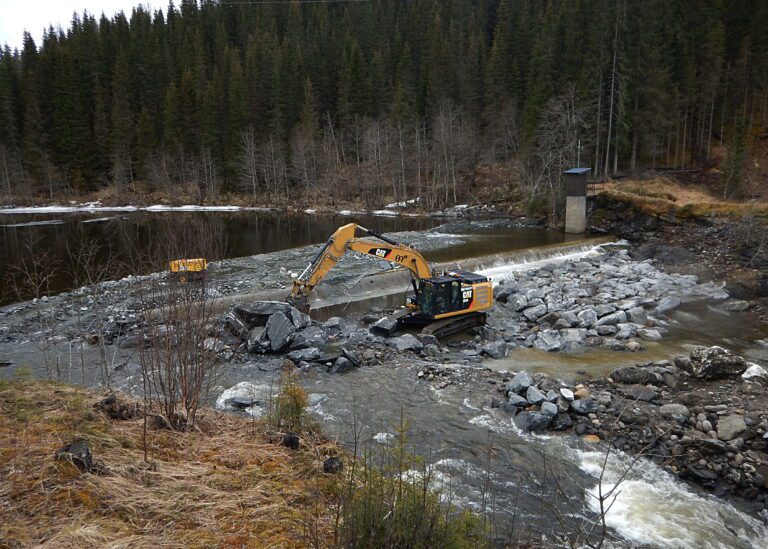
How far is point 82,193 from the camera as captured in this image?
67.4m

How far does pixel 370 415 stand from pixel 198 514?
5.95m

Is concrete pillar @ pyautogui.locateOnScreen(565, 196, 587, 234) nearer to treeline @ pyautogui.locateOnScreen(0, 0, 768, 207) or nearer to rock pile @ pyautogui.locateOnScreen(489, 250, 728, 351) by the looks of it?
treeline @ pyautogui.locateOnScreen(0, 0, 768, 207)

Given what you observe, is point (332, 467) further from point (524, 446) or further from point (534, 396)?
point (534, 396)

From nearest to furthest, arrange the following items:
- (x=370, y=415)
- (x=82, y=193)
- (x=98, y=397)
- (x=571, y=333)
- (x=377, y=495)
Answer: (x=377, y=495) → (x=98, y=397) → (x=370, y=415) → (x=571, y=333) → (x=82, y=193)

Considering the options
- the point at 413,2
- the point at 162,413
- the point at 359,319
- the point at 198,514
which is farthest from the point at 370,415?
the point at 413,2

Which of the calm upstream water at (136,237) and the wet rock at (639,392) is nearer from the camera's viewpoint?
the wet rock at (639,392)

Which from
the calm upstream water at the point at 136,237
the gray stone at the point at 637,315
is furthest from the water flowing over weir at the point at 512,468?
the calm upstream water at the point at 136,237

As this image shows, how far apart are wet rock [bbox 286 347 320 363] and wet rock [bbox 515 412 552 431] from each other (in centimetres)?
580

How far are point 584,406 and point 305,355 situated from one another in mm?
7137

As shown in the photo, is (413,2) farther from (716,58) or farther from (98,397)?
(98,397)

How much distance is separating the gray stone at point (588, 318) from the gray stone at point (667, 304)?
3092mm

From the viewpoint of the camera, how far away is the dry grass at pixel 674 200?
2908cm

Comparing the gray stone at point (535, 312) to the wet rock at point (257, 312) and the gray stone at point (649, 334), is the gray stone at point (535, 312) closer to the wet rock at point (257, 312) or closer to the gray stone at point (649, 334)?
the gray stone at point (649, 334)

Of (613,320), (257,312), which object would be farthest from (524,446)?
(257,312)
